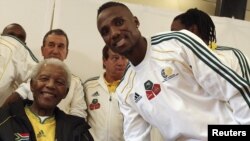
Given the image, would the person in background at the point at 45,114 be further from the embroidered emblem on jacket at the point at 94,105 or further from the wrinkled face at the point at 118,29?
the wrinkled face at the point at 118,29

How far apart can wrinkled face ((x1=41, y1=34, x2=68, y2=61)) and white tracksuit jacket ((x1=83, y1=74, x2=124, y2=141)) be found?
32cm

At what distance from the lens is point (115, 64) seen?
2613mm

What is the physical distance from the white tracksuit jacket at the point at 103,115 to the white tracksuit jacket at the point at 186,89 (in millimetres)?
1003

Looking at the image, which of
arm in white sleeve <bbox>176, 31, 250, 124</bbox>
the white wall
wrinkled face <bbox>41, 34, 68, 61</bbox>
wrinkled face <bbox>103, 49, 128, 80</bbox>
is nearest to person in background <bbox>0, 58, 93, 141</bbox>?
wrinkled face <bbox>41, 34, 68, 61</bbox>

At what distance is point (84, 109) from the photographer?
2467mm

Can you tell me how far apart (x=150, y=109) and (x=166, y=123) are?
3.2 inches

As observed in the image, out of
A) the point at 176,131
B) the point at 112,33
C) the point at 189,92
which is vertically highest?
the point at 112,33

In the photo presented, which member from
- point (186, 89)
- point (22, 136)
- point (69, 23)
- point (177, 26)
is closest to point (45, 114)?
point (22, 136)

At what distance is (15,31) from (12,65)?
432 mm

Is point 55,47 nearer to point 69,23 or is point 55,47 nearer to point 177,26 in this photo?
point 69,23

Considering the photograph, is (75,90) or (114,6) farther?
(75,90)

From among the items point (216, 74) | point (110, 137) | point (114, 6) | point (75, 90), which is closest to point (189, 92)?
point (216, 74)

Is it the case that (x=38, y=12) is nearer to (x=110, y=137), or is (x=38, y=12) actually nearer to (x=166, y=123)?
(x=110, y=137)

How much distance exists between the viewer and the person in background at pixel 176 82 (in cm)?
123
